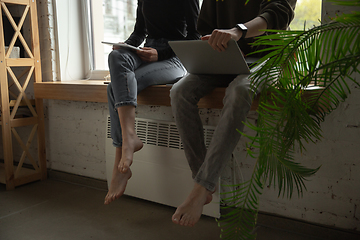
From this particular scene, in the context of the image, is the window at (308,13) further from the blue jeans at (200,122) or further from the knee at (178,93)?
the knee at (178,93)

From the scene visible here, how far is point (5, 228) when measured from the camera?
1.50 metres

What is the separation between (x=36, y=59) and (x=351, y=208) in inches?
77.1

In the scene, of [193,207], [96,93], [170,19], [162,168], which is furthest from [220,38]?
[96,93]

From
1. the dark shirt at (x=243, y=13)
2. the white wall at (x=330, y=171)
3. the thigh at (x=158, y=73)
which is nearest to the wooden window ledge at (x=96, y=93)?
the thigh at (x=158, y=73)

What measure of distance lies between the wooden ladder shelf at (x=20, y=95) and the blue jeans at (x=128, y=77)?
0.86 metres

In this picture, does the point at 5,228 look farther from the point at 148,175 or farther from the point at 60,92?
the point at 60,92

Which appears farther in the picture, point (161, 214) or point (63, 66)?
point (63, 66)

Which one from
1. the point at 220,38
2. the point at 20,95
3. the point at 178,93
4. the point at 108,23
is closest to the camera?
the point at 220,38

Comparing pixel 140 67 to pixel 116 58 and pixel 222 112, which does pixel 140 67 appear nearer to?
pixel 116 58

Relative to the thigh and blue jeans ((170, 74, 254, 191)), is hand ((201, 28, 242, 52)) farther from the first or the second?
the thigh

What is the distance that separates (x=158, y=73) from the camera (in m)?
1.56

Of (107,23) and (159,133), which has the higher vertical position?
(107,23)

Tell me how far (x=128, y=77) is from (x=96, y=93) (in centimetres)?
51

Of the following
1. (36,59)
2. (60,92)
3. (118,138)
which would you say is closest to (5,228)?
(118,138)
